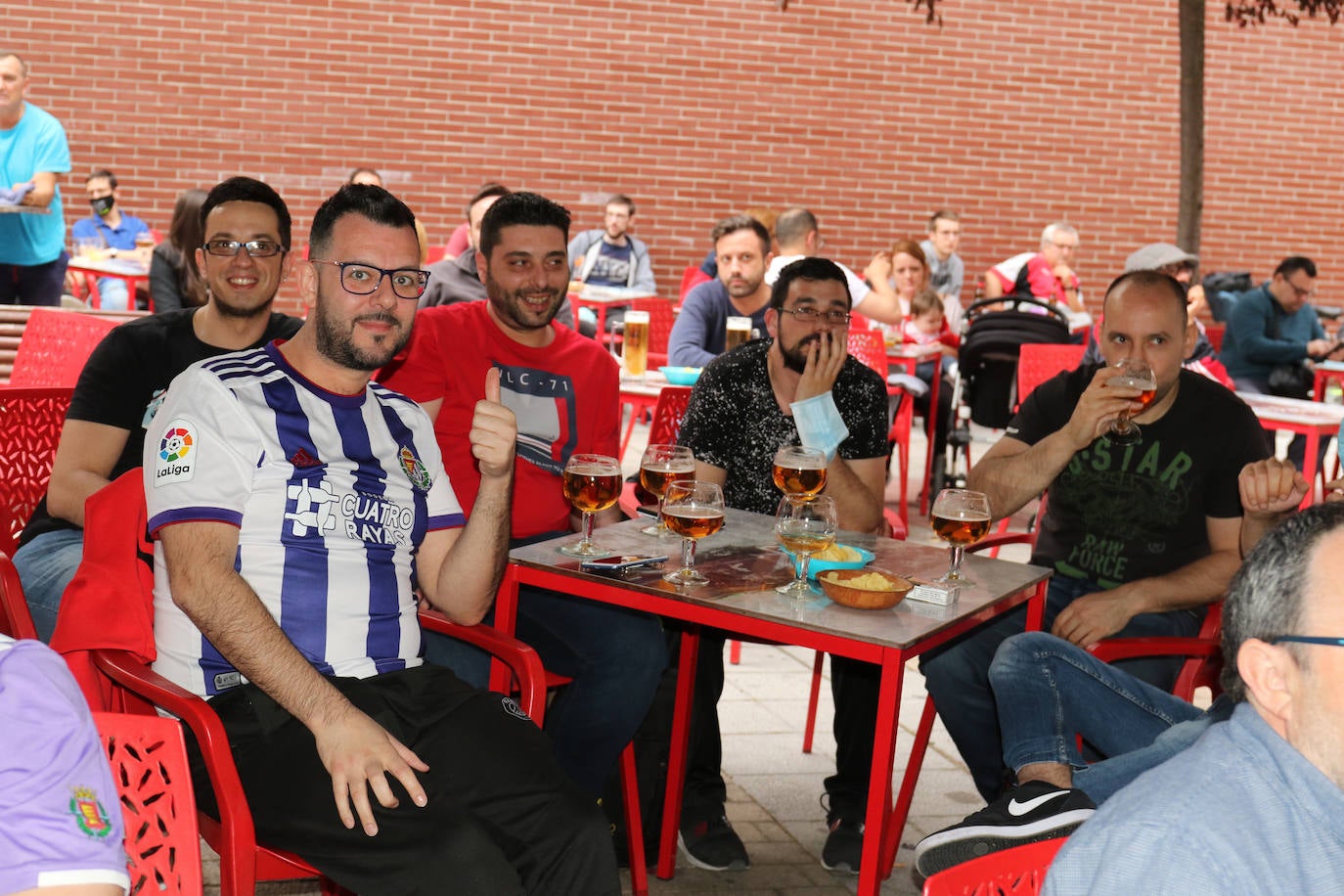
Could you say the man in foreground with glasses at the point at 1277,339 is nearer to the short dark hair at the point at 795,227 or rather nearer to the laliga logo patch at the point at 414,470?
the short dark hair at the point at 795,227

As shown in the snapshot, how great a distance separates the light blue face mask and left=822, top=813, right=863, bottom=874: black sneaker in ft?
2.70

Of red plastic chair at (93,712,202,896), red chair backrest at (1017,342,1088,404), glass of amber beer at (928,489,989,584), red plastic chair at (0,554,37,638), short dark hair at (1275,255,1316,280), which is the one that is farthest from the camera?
short dark hair at (1275,255,1316,280)

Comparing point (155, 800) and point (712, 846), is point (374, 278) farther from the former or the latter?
point (712, 846)

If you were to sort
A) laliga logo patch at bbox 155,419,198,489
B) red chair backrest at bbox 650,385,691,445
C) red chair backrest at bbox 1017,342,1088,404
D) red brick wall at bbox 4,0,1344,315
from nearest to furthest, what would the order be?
laliga logo patch at bbox 155,419,198,489 → red chair backrest at bbox 650,385,691,445 → red chair backrest at bbox 1017,342,1088,404 → red brick wall at bbox 4,0,1344,315

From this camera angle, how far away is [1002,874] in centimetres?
142

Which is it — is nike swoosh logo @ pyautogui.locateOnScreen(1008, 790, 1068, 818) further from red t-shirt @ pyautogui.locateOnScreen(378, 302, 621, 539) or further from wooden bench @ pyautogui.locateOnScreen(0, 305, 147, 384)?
wooden bench @ pyautogui.locateOnScreen(0, 305, 147, 384)

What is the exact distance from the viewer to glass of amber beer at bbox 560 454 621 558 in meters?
2.58

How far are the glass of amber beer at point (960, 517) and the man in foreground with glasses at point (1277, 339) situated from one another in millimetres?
6026

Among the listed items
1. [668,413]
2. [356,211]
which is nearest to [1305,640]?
[356,211]

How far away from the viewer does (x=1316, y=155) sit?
11609mm

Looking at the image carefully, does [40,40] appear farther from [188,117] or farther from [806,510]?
[806,510]

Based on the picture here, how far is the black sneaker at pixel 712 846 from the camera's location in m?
3.02

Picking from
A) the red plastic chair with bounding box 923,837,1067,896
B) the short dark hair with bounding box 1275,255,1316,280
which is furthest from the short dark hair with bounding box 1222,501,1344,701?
the short dark hair with bounding box 1275,255,1316,280

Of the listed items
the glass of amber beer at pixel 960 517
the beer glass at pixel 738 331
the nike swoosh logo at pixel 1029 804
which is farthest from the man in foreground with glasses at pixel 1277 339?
the nike swoosh logo at pixel 1029 804
